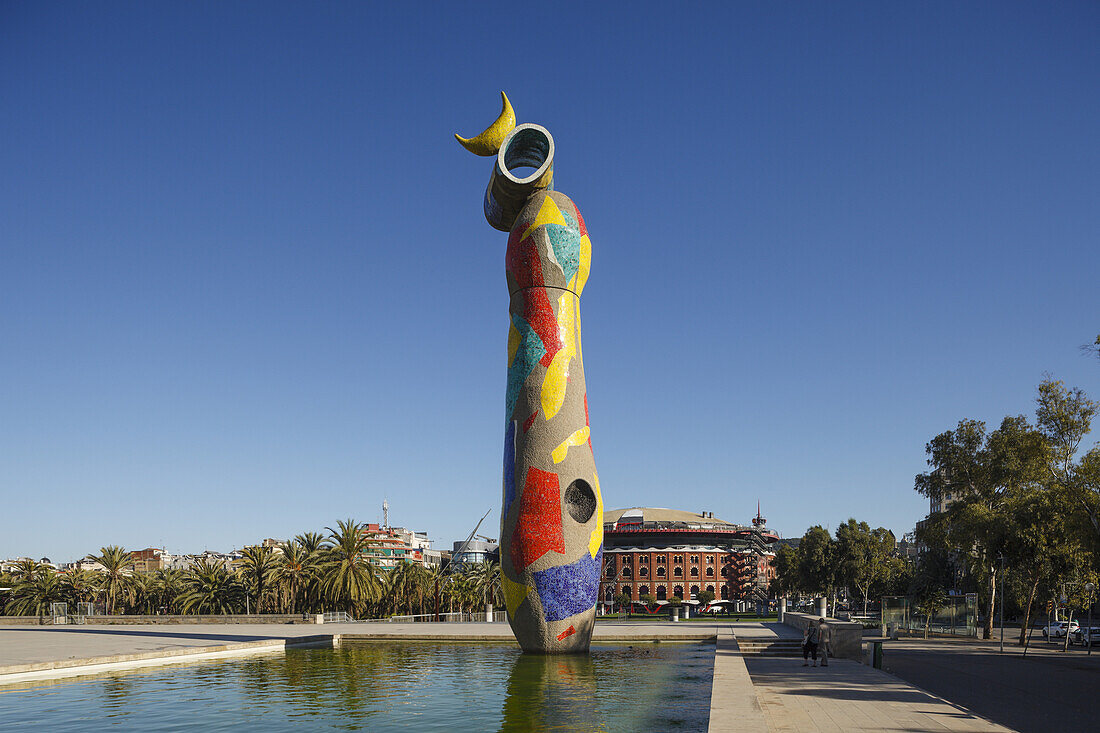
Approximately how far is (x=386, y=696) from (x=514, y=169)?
16930 millimetres

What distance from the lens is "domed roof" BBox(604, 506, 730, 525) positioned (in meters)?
143

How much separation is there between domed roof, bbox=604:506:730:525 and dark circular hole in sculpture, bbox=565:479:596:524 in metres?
119

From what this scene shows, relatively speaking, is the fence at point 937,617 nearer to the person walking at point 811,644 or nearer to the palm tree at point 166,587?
the person walking at point 811,644

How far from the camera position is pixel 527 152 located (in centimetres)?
2725

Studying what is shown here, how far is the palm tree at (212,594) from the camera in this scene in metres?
56.6

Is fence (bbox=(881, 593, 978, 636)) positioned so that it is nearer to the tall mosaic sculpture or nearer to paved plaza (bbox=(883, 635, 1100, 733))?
paved plaza (bbox=(883, 635, 1100, 733))

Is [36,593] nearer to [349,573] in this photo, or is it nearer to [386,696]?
[349,573]

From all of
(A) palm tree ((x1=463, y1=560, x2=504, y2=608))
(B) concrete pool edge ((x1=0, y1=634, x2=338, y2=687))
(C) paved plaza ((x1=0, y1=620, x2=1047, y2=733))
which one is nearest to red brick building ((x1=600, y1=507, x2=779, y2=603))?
(A) palm tree ((x1=463, y1=560, x2=504, y2=608))

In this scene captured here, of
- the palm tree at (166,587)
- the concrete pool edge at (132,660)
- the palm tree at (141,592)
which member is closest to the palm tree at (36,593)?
the palm tree at (141,592)

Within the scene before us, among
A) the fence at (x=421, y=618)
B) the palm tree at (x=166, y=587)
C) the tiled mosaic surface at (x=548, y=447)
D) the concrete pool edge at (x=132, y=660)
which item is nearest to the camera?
the concrete pool edge at (x=132, y=660)

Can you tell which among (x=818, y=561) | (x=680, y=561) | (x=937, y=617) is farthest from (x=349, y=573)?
(x=680, y=561)

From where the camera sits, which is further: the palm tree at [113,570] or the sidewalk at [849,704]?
the palm tree at [113,570]

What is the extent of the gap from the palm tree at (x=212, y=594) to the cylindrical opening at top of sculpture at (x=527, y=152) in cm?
4042

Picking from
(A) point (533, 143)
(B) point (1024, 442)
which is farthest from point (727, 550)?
(A) point (533, 143)
